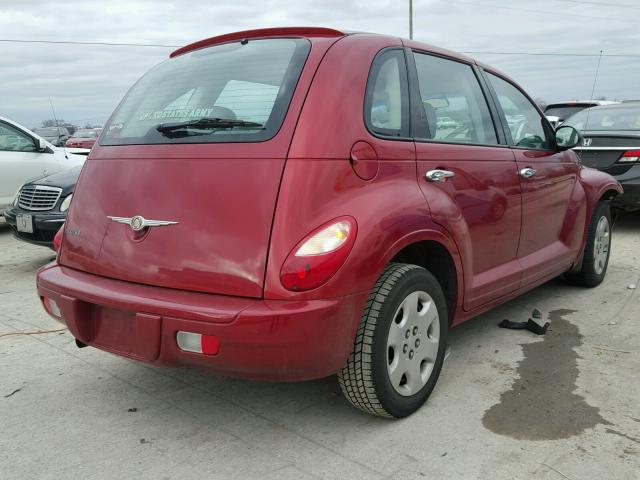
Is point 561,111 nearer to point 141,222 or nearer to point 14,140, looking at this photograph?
point 14,140

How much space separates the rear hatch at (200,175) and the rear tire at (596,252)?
9.92 ft

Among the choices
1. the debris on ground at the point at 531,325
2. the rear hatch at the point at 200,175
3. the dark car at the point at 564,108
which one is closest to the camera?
the rear hatch at the point at 200,175

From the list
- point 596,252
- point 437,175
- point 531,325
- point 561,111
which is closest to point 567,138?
point 596,252

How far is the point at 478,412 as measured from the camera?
2811mm

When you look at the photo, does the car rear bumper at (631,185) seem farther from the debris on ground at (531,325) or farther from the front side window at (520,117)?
the debris on ground at (531,325)

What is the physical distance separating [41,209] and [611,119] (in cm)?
664

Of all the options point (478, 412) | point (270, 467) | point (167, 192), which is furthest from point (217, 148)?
point (478, 412)

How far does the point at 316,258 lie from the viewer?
225 cm

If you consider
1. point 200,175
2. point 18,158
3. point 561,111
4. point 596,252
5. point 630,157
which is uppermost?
point 200,175

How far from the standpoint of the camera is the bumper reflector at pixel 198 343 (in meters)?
2.27

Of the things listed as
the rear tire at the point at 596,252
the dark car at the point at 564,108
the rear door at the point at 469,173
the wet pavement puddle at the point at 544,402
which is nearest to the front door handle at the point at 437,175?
the rear door at the point at 469,173

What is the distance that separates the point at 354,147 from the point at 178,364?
3.70ft

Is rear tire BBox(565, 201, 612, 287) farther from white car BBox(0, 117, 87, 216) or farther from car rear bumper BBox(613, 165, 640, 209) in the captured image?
white car BBox(0, 117, 87, 216)

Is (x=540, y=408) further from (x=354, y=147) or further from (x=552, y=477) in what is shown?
(x=354, y=147)
